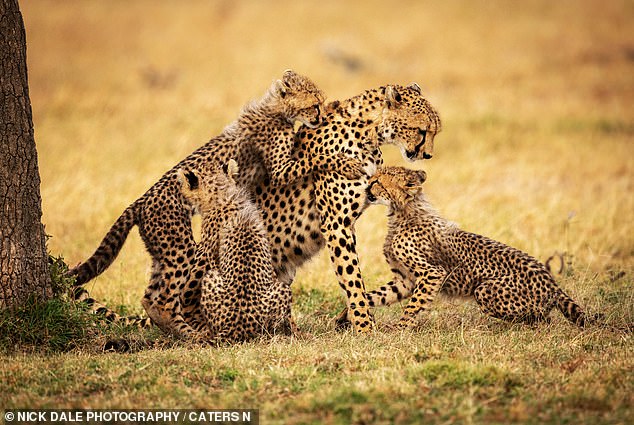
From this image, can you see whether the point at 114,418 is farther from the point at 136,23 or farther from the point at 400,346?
the point at 136,23

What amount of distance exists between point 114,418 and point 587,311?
3.21 m

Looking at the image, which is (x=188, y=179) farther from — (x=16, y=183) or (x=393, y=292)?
(x=393, y=292)

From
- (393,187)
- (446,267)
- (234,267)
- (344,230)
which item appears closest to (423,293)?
(446,267)

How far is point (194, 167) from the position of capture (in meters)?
6.06

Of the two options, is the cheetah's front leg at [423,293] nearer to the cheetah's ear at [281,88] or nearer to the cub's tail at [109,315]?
the cheetah's ear at [281,88]

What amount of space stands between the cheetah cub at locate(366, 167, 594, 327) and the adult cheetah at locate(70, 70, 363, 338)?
1.76 ft

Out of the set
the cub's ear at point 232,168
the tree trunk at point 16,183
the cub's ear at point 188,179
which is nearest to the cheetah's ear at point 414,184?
the cub's ear at point 232,168

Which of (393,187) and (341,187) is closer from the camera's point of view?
(341,187)

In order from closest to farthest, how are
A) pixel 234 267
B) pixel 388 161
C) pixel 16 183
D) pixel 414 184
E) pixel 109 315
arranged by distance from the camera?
pixel 16 183, pixel 234 267, pixel 109 315, pixel 414 184, pixel 388 161

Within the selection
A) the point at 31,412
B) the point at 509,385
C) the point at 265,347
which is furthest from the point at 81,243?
the point at 509,385

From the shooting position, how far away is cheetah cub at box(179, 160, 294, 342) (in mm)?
5340

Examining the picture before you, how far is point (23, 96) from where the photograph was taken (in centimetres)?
534

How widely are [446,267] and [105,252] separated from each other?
2.18 metres

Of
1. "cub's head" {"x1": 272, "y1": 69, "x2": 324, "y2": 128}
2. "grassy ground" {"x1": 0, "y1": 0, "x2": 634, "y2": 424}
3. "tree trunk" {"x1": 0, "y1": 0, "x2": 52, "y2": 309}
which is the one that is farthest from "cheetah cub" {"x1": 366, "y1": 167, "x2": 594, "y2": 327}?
"tree trunk" {"x1": 0, "y1": 0, "x2": 52, "y2": 309}
